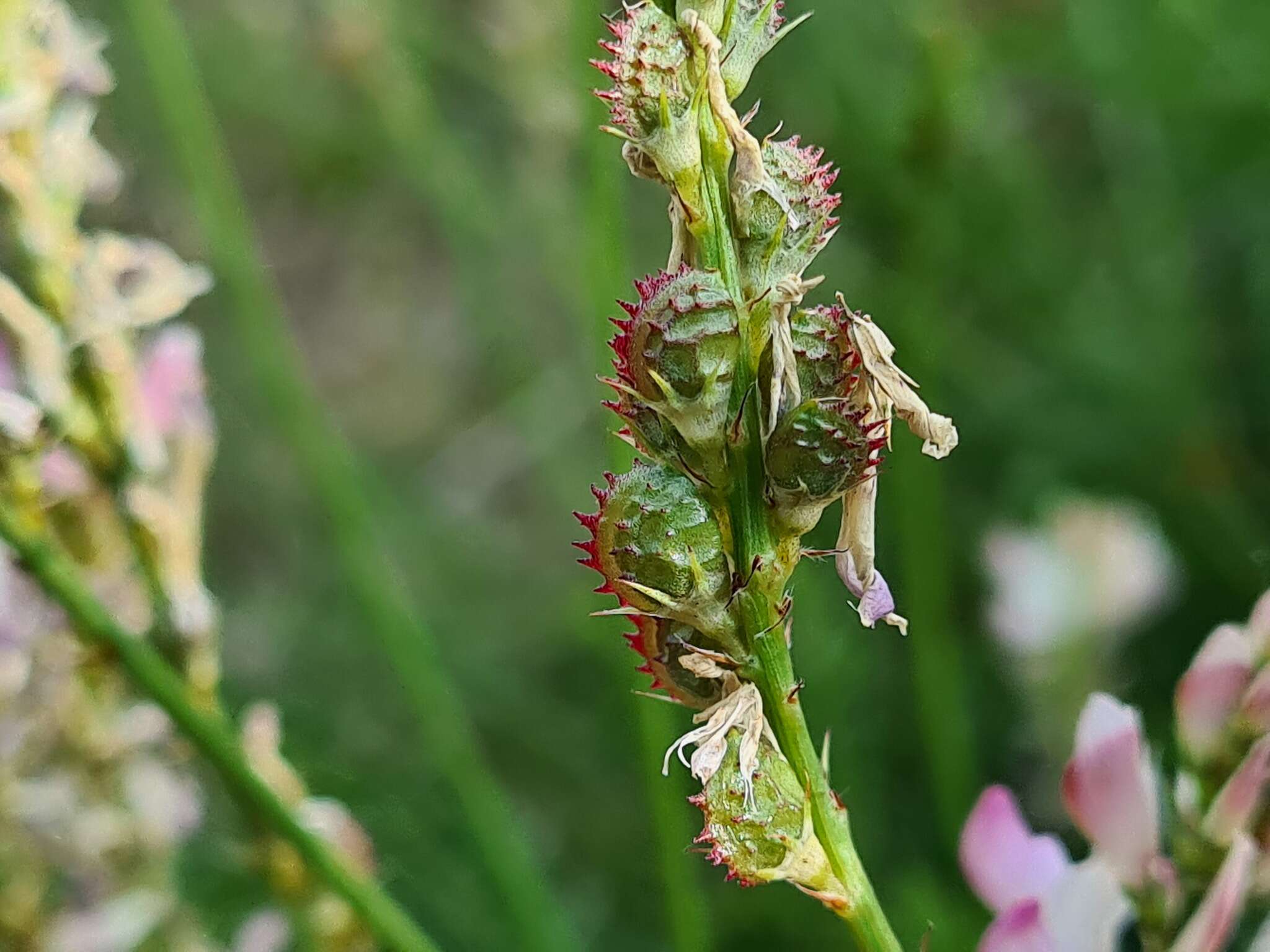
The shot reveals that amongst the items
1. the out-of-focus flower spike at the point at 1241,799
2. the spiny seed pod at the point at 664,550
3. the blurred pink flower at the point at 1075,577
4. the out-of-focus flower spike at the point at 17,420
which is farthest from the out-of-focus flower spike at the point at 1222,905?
the blurred pink flower at the point at 1075,577

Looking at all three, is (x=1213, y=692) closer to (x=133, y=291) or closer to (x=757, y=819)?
(x=757, y=819)

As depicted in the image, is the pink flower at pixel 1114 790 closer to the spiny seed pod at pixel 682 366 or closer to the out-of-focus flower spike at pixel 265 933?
the spiny seed pod at pixel 682 366

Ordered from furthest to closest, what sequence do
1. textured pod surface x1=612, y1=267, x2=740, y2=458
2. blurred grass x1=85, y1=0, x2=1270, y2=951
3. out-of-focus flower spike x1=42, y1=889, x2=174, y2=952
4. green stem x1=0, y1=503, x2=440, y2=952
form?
blurred grass x1=85, y1=0, x2=1270, y2=951 < out-of-focus flower spike x1=42, y1=889, x2=174, y2=952 < green stem x1=0, y1=503, x2=440, y2=952 < textured pod surface x1=612, y1=267, x2=740, y2=458

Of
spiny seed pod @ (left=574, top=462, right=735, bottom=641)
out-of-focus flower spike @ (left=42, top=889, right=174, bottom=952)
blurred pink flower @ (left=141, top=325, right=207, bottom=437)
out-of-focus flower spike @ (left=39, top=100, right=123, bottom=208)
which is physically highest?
out-of-focus flower spike @ (left=39, top=100, right=123, bottom=208)

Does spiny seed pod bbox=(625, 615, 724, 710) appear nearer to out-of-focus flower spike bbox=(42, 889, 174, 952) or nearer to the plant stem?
the plant stem

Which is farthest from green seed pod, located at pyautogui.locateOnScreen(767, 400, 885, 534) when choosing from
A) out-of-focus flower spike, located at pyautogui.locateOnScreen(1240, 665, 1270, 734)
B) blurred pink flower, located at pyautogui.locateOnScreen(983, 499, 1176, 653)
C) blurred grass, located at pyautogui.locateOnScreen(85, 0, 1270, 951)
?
blurred pink flower, located at pyautogui.locateOnScreen(983, 499, 1176, 653)

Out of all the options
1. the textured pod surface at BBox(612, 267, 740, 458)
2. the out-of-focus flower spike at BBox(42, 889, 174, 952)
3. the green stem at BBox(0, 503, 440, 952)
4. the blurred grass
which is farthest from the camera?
the blurred grass

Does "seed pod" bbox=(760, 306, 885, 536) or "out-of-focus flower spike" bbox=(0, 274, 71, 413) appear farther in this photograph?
"out-of-focus flower spike" bbox=(0, 274, 71, 413)
